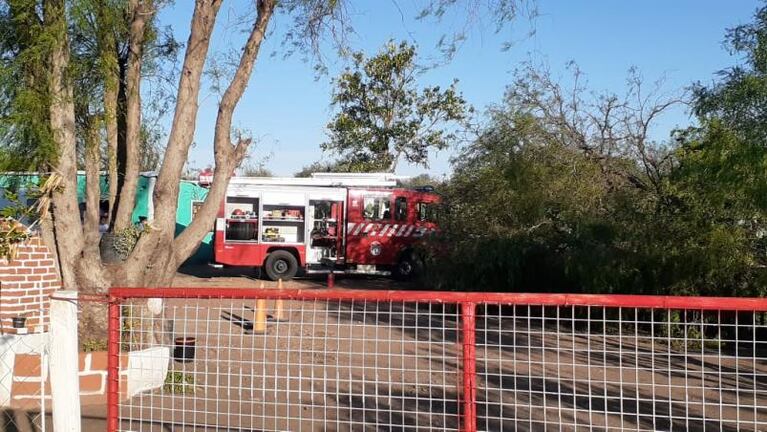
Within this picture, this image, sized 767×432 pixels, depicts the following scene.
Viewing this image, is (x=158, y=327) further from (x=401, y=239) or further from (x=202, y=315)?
(x=401, y=239)

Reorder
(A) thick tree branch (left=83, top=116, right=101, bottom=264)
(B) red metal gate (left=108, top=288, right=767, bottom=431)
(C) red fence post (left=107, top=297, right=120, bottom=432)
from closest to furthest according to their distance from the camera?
1. (B) red metal gate (left=108, top=288, right=767, bottom=431)
2. (C) red fence post (left=107, top=297, right=120, bottom=432)
3. (A) thick tree branch (left=83, top=116, right=101, bottom=264)

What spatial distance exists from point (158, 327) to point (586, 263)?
8.44 meters

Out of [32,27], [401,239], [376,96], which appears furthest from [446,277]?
[376,96]

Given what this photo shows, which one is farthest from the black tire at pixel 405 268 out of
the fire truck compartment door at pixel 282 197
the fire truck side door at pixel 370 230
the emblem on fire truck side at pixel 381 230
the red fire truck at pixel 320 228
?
Answer: the fire truck compartment door at pixel 282 197

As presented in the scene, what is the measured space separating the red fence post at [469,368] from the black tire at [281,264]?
18.3 metres

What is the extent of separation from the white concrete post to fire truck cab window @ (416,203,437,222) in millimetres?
15801

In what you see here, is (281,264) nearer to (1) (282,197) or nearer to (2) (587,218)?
(1) (282,197)

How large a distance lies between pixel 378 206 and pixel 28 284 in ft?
49.6

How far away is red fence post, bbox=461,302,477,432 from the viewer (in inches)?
179

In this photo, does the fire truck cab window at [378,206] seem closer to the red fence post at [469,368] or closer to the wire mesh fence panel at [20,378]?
the wire mesh fence panel at [20,378]

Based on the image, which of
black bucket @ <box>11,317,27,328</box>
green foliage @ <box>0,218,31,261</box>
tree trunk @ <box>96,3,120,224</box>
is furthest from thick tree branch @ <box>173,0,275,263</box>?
green foliage @ <box>0,218,31,261</box>

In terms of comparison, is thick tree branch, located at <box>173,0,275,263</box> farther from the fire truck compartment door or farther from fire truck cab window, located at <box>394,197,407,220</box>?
fire truck cab window, located at <box>394,197,407,220</box>

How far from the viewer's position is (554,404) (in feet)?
27.8

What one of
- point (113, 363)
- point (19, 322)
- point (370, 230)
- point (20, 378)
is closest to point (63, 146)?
point (19, 322)
